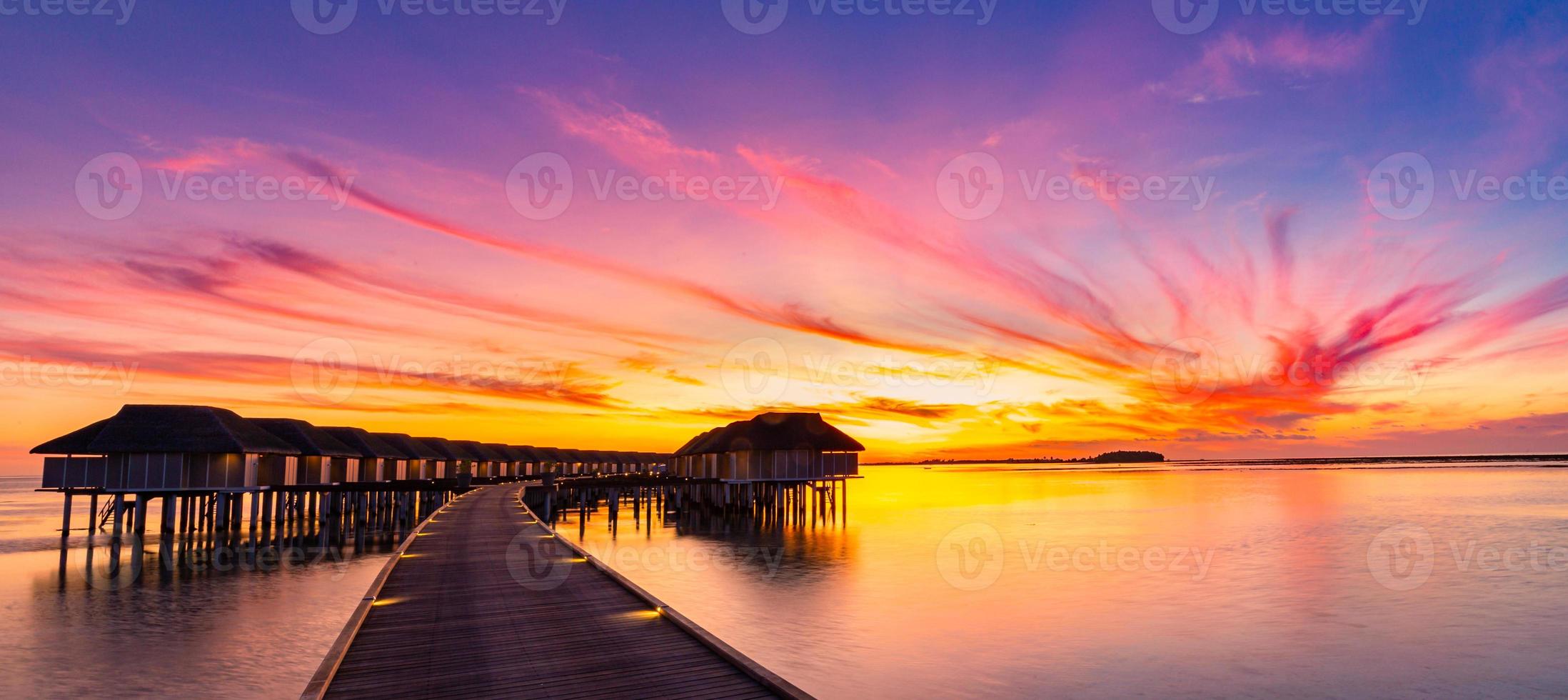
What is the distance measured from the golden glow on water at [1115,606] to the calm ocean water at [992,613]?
109mm

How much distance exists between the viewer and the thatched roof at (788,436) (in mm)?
53562

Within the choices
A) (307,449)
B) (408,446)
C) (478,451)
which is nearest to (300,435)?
(307,449)

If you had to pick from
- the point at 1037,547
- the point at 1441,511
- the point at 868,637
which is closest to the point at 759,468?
the point at 1037,547

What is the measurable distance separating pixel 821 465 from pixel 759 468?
3.97 m

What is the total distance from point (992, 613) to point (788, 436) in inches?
1181

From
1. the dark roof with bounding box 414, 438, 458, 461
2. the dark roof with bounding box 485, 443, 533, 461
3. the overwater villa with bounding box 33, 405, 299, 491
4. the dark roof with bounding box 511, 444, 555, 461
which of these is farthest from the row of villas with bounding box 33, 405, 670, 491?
the dark roof with bounding box 511, 444, 555, 461

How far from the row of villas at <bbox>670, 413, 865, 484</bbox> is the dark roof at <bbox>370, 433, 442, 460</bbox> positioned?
85.2ft

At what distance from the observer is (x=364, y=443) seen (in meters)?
59.1

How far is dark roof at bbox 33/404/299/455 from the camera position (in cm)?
3788

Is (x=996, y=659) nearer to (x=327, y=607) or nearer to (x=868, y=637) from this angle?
(x=868, y=637)

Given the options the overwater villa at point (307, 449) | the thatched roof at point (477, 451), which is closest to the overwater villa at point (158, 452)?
the overwater villa at point (307, 449)

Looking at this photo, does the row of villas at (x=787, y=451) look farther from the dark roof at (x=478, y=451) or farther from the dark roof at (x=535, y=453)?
the dark roof at (x=535, y=453)

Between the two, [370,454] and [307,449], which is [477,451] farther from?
[307,449]

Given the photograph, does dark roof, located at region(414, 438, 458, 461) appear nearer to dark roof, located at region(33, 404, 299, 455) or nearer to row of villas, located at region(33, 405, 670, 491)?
row of villas, located at region(33, 405, 670, 491)
